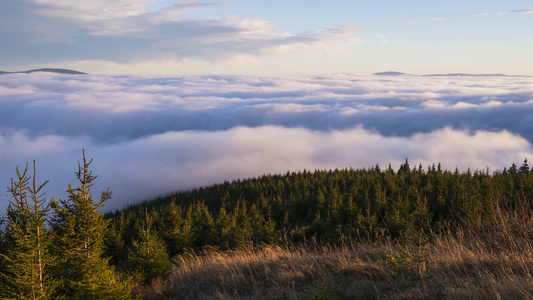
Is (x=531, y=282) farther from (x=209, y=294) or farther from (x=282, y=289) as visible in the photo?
(x=209, y=294)

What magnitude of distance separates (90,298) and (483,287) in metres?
6.14

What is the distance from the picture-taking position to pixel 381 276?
720cm

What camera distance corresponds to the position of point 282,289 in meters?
7.42

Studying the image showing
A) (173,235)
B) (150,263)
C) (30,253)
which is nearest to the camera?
(30,253)

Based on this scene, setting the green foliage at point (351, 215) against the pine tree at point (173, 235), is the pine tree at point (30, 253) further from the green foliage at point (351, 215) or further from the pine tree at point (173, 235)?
the pine tree at point (173, 235)

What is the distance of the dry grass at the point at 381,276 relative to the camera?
5836 millimetres

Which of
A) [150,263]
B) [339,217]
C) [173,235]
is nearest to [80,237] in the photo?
[150,263]

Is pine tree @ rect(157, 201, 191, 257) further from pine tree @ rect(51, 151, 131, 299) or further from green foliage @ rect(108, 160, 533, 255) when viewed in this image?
pine tree @ rect(51, 151, 131, 299)

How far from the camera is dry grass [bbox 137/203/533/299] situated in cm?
584

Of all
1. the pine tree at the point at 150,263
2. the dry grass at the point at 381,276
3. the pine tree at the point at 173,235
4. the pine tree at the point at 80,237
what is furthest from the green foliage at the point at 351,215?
the pine tree at the point at 80,237

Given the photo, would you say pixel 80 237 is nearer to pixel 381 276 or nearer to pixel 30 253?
pixel 30 253

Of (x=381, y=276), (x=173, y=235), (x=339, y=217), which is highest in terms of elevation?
(x=381, y=276)

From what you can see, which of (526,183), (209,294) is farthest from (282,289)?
(526,183)

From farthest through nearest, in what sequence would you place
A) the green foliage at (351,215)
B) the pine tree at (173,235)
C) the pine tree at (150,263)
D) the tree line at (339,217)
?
the pine tree at (173,235) < the green foliage at (351,215) < the tree line at (339,217) < the pine tree at (150,263)
